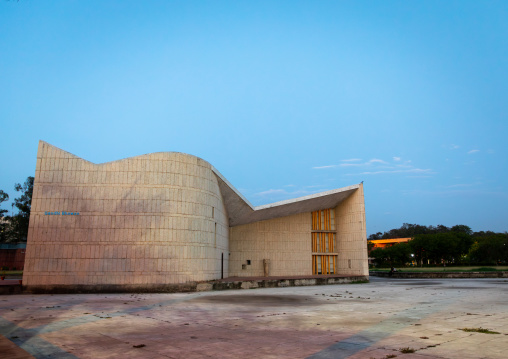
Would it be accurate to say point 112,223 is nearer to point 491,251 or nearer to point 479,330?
point 479,330

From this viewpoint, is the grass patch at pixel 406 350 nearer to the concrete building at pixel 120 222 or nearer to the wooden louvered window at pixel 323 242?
the concrete building at pixel 120 222

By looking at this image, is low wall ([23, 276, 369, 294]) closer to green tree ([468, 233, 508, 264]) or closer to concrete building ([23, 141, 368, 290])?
concrete building ([23, 141, 368, 290])

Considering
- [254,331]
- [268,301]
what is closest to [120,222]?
[268,301]

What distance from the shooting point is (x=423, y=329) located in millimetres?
9781

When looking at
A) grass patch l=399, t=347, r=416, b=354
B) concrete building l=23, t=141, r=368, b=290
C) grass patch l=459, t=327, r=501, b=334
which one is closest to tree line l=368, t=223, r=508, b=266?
concrete building l=23, t=141, r=368, b=290

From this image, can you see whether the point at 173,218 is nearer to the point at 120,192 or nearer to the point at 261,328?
the point at 120,192

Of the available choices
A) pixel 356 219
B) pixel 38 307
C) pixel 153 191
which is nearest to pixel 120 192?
pixel 153 191

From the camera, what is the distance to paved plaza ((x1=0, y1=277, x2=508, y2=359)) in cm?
743

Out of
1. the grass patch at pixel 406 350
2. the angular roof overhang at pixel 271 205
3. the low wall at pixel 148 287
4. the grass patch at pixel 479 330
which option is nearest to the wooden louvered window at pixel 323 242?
the angular roof overhang at pixel 271 205

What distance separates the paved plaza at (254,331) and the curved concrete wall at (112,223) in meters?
8.16

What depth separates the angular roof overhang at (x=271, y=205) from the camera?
3083 centimetres

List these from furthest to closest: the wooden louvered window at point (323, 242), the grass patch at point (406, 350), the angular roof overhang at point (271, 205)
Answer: the wooden louvered window at point (323, 242) < the angular roof overhang at point (271, 205) < the grass patch at point (406, 350)

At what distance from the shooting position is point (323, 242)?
126 feet

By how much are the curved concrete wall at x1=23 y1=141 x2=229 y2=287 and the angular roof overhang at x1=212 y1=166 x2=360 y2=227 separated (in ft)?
17.5
